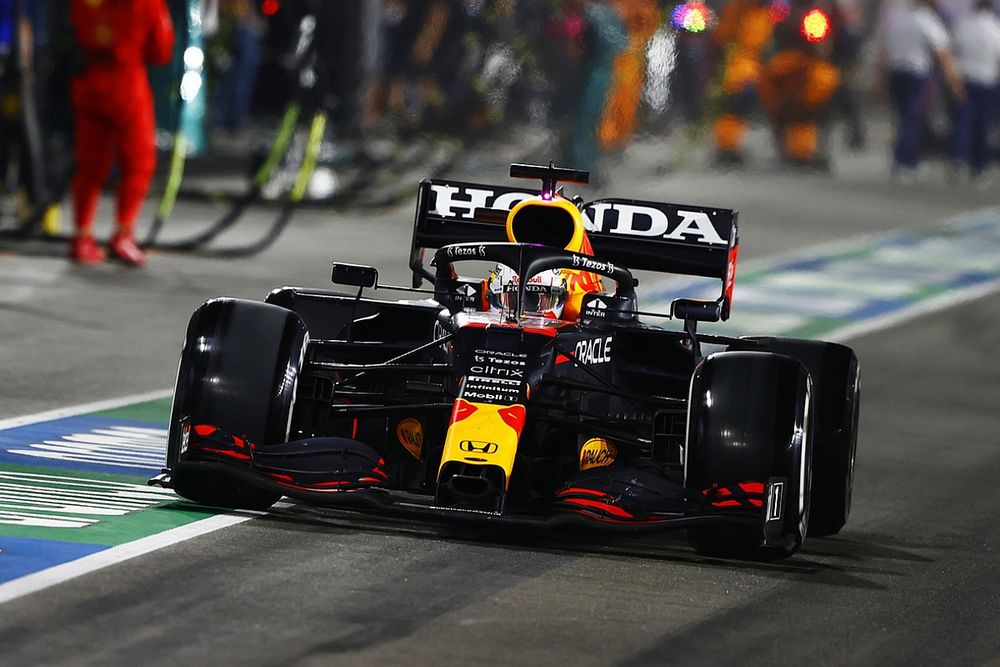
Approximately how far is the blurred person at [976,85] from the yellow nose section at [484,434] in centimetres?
2145

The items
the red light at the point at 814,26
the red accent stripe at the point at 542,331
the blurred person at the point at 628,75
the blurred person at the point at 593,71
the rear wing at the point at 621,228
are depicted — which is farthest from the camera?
the red light at the point at 814,26

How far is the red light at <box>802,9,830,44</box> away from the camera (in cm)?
2843

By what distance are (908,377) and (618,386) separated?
548 centimetres

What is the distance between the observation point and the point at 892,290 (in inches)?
729

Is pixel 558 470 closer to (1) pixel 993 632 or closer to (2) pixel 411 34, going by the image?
(1) pixel 993 632

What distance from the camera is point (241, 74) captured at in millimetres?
28250

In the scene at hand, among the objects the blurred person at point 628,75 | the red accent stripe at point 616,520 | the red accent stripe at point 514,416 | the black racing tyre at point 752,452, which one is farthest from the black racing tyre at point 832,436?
the blurred person at point 628,75

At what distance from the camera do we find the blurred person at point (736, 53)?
91.9 feet

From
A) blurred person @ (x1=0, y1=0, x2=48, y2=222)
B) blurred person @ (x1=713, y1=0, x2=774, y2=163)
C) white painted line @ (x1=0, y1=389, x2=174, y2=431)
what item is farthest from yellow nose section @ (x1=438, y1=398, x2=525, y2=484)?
blurred person @ (x1=713, y1=0, x2=774, y2=163)

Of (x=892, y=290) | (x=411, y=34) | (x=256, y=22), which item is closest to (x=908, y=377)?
(x=892, y=290)

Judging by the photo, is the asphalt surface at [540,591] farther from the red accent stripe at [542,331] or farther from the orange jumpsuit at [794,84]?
the orange jumpsuit at [794,84]

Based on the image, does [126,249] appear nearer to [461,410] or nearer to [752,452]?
[461,410]

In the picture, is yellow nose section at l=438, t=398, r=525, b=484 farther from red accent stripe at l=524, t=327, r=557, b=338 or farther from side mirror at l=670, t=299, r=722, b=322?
side mirror at l=670, t=299, r=722, b=322

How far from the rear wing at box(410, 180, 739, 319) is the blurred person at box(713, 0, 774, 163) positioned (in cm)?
1801
